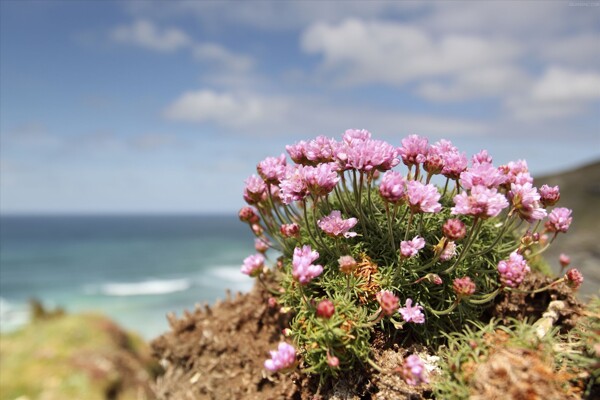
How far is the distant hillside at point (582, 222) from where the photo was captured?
9.98m

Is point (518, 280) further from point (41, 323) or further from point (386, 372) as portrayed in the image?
point (41, 323)

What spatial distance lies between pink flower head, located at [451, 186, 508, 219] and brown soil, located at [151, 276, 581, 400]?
886 millimetres

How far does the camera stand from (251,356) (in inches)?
166

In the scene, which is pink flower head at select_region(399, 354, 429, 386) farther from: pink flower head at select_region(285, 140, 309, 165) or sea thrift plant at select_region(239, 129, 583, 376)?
pink flower head at select_region(285, 140, 309, 165)

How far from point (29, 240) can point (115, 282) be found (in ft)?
226

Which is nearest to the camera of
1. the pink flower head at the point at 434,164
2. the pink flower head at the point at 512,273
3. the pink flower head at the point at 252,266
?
the pink flower head at the point at 512,273

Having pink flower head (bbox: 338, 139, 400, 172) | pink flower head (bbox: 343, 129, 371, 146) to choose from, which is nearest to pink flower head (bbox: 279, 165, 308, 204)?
pink flower head (bbox: 338, 139, 400, 172)

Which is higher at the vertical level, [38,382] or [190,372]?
[190,372]

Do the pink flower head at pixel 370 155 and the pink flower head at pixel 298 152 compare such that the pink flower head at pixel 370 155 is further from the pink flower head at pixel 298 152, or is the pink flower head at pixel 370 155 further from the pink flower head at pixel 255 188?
the pink flower head at pixel 255 188

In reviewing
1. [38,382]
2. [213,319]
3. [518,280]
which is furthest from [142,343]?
[518,280]

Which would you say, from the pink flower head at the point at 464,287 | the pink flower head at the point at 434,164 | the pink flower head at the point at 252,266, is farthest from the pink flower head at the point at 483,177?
the pink flower head at the point at 252,266

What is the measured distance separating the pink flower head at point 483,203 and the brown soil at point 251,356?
0.89 meters

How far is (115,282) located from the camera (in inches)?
2381

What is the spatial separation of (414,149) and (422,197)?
2.27 ft
